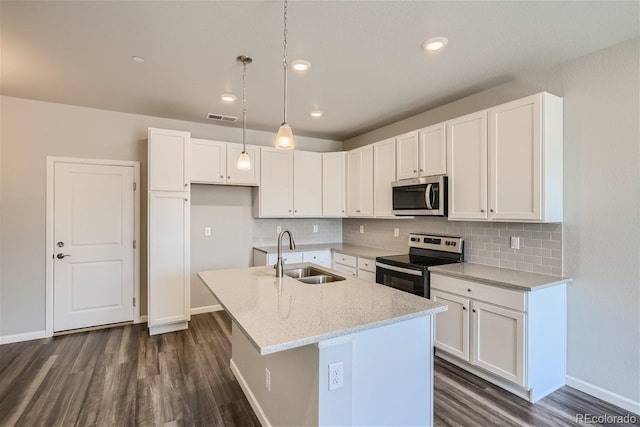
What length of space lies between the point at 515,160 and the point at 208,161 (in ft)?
11.2

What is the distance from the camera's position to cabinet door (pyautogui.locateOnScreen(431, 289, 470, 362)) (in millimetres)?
2746

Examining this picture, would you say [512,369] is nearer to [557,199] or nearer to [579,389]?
[579,389]

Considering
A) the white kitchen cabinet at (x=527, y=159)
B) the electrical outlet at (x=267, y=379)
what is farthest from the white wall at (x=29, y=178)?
the white kitchen cabinet at (x=527, y=159)

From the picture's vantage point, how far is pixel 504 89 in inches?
118

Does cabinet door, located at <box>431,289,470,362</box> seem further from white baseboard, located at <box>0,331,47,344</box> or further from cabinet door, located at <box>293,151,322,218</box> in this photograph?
white baseboard, located at <box>0,331,47,344</box>

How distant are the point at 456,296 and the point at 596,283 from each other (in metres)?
1.00

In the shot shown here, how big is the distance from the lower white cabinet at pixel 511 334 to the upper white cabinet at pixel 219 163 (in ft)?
9.44

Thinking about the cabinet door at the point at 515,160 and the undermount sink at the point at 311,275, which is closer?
the cabinet door at the point at 515,160

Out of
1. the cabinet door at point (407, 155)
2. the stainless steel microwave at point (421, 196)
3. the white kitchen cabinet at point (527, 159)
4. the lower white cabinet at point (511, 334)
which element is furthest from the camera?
the cabinet door at point (407, 155)

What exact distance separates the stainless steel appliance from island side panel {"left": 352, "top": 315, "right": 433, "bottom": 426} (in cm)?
123

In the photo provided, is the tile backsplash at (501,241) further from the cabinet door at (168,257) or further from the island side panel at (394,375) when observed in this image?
the cabinet door at (168,257)

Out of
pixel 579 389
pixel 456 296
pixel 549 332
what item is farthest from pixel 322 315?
pixel 579 389

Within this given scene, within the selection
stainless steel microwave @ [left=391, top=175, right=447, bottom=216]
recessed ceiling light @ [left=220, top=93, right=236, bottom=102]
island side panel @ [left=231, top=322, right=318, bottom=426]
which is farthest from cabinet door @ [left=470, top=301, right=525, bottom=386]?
recessed ceiling light @ [left=220, top=93, right=236, bottom=102]

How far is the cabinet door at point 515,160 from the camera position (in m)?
2.47
